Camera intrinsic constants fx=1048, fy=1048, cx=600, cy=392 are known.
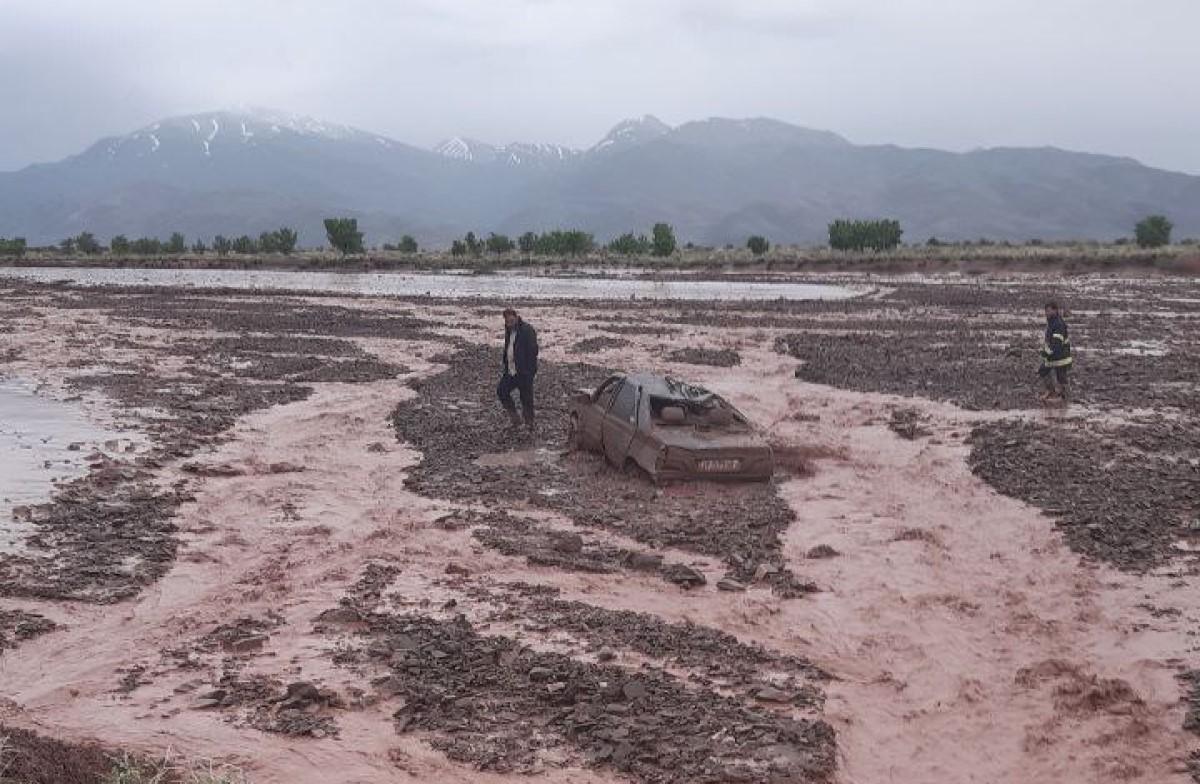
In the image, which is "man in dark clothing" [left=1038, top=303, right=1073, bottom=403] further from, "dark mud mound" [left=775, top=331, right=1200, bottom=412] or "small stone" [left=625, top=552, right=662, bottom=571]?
"small stone" [left=625, top=552, right=662, bottom=571]

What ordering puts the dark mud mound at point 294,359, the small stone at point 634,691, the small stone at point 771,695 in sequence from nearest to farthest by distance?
the small stone at point 634,691 → the small stone at point 771,695 → the dark mud mound at point 294,359

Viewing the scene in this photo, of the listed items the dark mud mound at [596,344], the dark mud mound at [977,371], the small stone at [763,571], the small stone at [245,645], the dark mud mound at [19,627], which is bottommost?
the small stone at [763,571]

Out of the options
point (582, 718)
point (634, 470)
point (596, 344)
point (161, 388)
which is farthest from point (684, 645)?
point (596, 344)

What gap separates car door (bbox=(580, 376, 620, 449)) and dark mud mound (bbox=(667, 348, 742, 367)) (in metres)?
12.2

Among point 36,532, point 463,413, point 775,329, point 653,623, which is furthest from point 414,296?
point 653,623

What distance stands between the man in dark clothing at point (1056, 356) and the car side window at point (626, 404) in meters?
9.28

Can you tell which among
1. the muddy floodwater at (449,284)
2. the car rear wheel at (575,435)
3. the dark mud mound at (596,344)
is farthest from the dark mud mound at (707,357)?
the muddy floodwater at (449,284)

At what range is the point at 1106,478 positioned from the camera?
14438mm

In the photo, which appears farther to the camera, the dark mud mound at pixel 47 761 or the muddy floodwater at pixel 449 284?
the muddy floodwater at pixel 449 284

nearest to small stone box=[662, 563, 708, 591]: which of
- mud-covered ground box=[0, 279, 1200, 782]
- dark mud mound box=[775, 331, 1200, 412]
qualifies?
mud-covered ground box=[0, 279, 1200, 782]

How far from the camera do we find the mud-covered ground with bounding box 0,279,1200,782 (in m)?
7.12

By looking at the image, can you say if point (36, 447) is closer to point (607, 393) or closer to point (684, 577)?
point (607, 393)

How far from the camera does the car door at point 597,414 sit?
15828mm

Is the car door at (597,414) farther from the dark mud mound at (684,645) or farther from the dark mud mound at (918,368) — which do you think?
the dark mud mound at (918,368)
